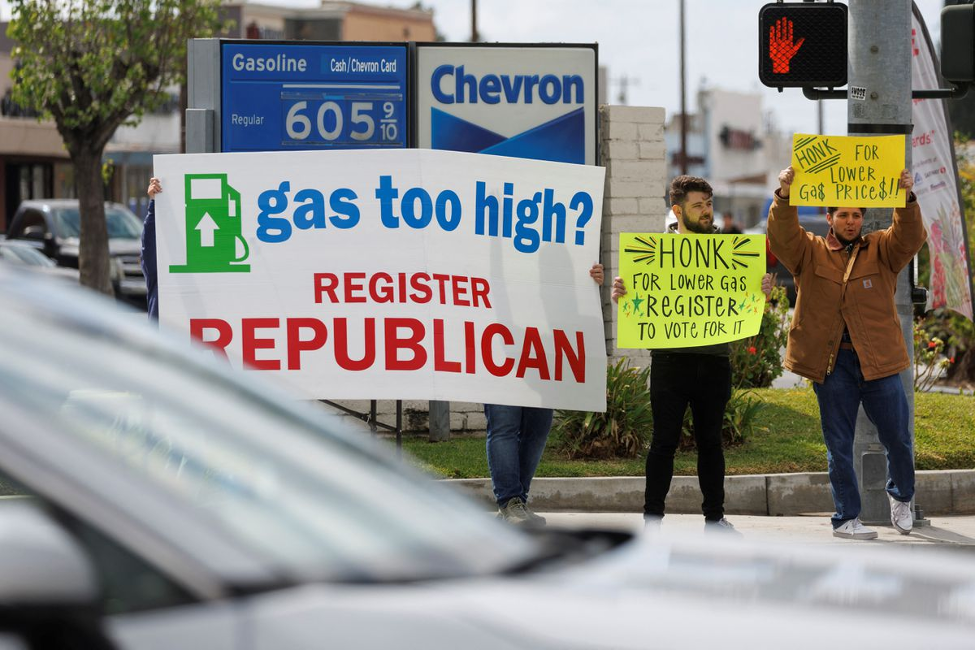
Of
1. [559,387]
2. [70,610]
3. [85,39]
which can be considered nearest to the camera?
[70,610]

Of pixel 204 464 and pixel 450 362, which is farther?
pixel 450 362

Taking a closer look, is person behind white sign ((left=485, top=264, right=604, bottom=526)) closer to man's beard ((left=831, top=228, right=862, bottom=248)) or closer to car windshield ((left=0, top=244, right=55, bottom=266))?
man's beard ((left=831, top=228, right=862, bottom=248))

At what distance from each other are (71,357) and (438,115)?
362 inches

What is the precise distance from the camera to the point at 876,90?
868 cm

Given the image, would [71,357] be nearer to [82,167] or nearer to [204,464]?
[204,464]

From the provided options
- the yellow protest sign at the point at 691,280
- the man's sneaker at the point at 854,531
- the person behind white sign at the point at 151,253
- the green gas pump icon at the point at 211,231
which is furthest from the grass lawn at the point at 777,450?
the person behind white sign at the point at 151,253

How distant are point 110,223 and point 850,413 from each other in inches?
821

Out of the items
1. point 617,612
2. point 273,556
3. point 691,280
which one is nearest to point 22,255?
point 691,280

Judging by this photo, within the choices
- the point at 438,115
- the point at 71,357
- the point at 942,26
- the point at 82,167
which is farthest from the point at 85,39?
the point at 71,357

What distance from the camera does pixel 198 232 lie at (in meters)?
8.44

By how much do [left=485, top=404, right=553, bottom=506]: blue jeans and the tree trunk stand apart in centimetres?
1545

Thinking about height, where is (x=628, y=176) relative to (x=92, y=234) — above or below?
above

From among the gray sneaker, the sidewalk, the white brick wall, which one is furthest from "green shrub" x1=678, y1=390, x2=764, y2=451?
the gray sneaker

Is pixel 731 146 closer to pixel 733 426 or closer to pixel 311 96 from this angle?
pixel 311 96
